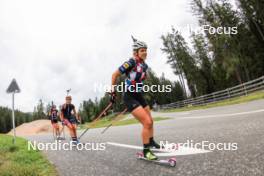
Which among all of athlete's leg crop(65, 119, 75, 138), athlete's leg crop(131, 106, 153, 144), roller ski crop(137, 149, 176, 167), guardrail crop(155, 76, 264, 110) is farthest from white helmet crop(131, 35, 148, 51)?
guardrail crop(155, 76, 264, 110)

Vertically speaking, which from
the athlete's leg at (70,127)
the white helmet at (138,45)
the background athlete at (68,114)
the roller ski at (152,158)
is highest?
the white helmet at (138,45)

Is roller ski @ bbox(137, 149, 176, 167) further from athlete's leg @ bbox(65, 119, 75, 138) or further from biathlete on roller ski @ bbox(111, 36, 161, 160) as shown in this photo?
athlete's leg @ bbox(65, 119, 75, 138)

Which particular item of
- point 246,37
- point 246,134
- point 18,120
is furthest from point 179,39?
point 18,120

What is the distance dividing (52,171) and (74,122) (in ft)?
18.8

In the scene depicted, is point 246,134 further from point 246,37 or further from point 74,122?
point 246,37

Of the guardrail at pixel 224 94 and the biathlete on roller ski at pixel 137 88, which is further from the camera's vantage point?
the guardrail at pixel 224 94

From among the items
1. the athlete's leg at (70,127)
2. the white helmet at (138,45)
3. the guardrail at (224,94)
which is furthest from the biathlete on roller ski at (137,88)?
the guardrail at (224,94)

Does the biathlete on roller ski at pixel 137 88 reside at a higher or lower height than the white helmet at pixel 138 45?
lower

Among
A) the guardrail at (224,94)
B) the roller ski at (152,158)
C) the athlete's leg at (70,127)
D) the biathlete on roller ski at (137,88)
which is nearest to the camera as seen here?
the roller ski at (152,158)

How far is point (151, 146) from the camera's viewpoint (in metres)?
5.37

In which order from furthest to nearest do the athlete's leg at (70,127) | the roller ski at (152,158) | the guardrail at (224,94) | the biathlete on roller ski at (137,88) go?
the guardrail at (224,94) → the athlete's leg at (70,127) → the biathlete on roller ski at (137,88) → the roller ski at (152,158)

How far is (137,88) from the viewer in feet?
17.0

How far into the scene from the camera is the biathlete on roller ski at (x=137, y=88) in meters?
4.95

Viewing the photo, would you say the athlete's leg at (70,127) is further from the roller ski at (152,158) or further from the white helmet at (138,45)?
the white helmet at (138,45)
